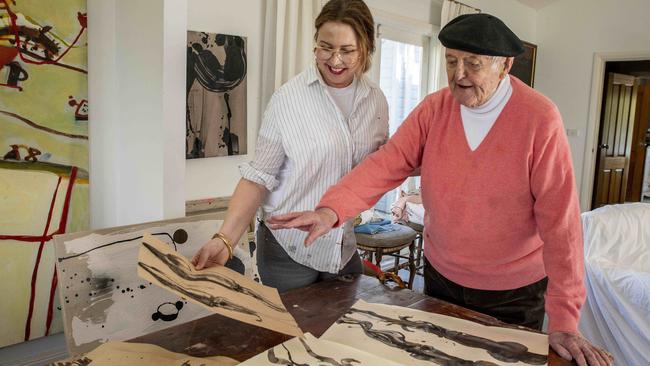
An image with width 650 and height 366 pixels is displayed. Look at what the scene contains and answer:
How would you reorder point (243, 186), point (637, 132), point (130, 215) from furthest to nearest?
point (637, 132)
point (130, 215)
point (243, 186)

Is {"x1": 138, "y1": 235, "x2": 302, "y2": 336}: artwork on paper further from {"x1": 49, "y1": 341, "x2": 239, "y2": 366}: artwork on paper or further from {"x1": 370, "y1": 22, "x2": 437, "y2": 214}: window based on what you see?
{"x1": 370, "y1": 22, "x2": 437, "y2": 214}: window

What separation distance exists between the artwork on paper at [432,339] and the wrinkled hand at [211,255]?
29cm

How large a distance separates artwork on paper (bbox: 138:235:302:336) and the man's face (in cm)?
59

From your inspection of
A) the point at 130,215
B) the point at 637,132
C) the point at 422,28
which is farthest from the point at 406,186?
the point at 637,132

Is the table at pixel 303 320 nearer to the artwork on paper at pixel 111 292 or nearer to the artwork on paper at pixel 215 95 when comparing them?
the artwork on paper at pixel 111 292

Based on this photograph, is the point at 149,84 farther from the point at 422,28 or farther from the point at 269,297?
the point at 422,28

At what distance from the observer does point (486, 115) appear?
116 centimetres

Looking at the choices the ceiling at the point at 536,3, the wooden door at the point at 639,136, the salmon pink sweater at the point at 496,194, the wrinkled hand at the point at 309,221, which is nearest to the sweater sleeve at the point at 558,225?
the salmon pink sweater at the point at 496,194

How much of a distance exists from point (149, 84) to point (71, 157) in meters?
0.50

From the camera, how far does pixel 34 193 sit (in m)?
2.16

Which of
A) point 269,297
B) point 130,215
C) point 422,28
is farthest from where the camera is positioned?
point 422,28

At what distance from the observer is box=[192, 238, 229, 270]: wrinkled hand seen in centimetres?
107

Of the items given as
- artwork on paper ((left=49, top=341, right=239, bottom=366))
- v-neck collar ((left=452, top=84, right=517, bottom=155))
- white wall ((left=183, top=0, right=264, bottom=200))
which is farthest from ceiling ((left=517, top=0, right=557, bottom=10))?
artwork on paper ((left=49, top=341, right=239, bottom=366))

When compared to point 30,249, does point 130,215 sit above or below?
above
